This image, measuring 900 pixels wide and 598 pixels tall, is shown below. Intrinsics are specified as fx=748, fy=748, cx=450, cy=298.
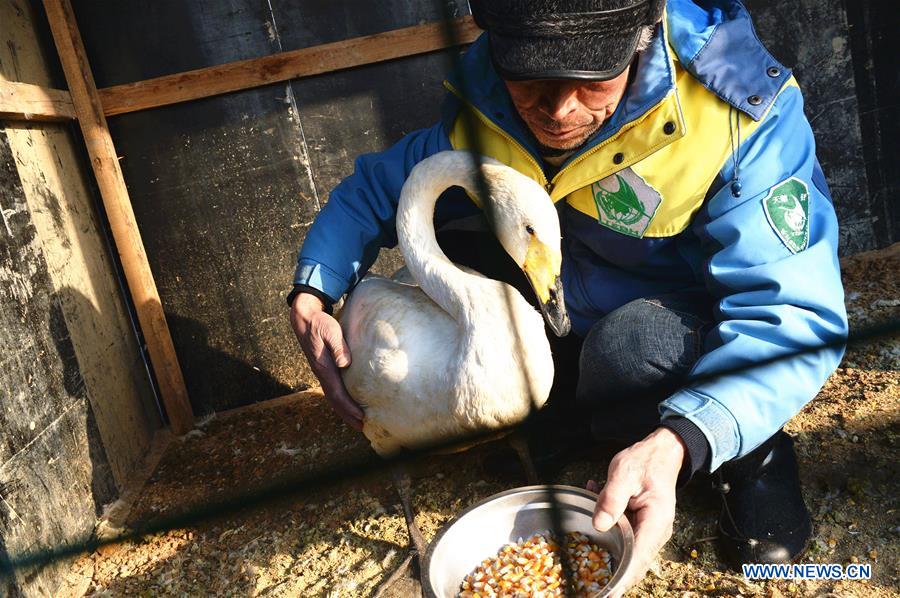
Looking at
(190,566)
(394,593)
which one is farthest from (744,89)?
(190,566)

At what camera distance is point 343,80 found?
9.30ft

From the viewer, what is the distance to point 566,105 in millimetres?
1558

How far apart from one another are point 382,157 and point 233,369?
4.43ft

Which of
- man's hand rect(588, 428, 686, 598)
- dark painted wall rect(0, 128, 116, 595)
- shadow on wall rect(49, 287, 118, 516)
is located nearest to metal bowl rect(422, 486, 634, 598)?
man's hand rect(588, 428, 686, 598)

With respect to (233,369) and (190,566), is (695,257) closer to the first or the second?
(190,566)

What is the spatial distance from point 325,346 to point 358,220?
0.36 metres

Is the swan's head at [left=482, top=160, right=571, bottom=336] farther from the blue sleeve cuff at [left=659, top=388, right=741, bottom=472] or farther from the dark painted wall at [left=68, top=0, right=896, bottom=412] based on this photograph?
the dark painted wall at [left=68, top=0, right=896, bottom=412]

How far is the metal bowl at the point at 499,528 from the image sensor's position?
1437mm

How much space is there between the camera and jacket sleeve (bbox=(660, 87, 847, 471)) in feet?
4.54

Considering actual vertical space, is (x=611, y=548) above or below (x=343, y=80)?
below

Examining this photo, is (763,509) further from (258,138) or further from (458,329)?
(258,138)

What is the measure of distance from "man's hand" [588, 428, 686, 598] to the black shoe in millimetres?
549

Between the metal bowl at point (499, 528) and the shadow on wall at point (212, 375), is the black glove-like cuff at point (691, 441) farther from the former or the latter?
the shadow on wall at point (212, 375)

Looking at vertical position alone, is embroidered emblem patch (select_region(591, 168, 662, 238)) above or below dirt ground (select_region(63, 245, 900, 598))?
above
